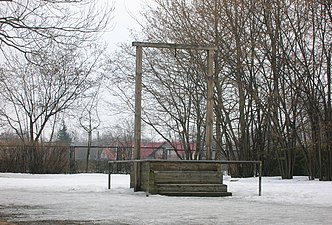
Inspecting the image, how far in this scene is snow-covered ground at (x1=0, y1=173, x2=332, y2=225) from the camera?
30.6 feet

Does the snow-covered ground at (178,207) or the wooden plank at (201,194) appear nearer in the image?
the snow-covered ground at (178,207)

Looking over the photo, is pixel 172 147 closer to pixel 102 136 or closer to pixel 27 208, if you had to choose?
pixel 27 208

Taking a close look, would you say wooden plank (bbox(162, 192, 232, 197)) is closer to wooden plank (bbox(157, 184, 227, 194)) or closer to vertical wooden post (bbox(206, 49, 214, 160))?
wooden plank (bbox(157, 184, 227, 194))

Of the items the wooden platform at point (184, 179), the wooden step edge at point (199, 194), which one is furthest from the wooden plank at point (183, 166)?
the wooden step edge at point (199, 194)

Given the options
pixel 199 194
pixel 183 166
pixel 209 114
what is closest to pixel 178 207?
pixel 199 194

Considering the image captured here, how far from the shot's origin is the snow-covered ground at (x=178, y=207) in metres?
9.32

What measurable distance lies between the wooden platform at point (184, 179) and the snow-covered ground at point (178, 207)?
1.40 feet

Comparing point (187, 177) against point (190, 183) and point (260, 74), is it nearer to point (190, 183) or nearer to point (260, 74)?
point (190, 183)

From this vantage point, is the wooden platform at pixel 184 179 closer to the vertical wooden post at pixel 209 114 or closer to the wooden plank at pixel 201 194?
the wooden plank at pixel 201 194

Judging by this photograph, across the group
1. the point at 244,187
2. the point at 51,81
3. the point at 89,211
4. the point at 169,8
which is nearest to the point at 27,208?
the point at 89,211

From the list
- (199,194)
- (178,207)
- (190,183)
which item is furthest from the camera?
(190,183)

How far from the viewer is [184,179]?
1524cm

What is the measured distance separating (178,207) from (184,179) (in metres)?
3.81

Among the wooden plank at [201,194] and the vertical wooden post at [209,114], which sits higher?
the vertical wooden post at [209,114]
